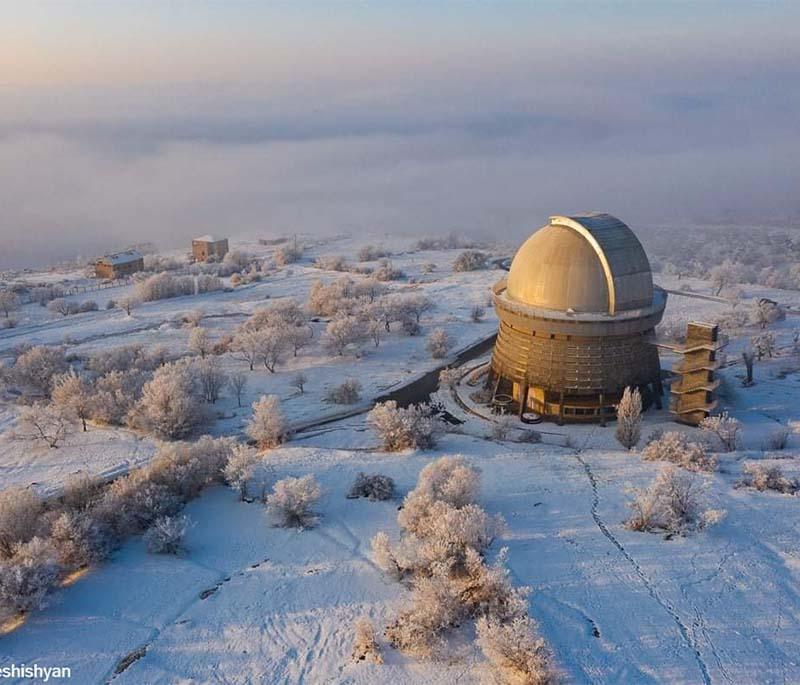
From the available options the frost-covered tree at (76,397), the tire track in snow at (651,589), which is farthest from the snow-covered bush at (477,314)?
the frost-covered tree at (76,397)

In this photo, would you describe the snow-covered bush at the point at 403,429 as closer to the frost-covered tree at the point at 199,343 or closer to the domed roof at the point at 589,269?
the domed roof at the point at 589,269

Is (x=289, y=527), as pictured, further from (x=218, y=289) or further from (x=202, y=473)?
(x=218, y=289)

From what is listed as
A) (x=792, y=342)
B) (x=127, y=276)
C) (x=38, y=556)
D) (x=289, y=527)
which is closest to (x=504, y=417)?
(x=289, y=527)

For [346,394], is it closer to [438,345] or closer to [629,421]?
[438,345]

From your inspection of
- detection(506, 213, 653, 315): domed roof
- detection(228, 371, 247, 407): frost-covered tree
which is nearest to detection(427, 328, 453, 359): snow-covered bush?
detection(506, 213, 653, 315): domed roof

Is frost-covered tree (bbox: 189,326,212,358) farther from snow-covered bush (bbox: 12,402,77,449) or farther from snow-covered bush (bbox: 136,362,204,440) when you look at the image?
snow-covered bush (bbox: 12,402,77,449)

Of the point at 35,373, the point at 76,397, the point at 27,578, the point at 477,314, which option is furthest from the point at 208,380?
the point at 477,314

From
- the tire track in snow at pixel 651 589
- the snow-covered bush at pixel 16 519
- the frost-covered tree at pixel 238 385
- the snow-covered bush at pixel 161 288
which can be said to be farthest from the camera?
the snow-covered bush at pixel 161 288
